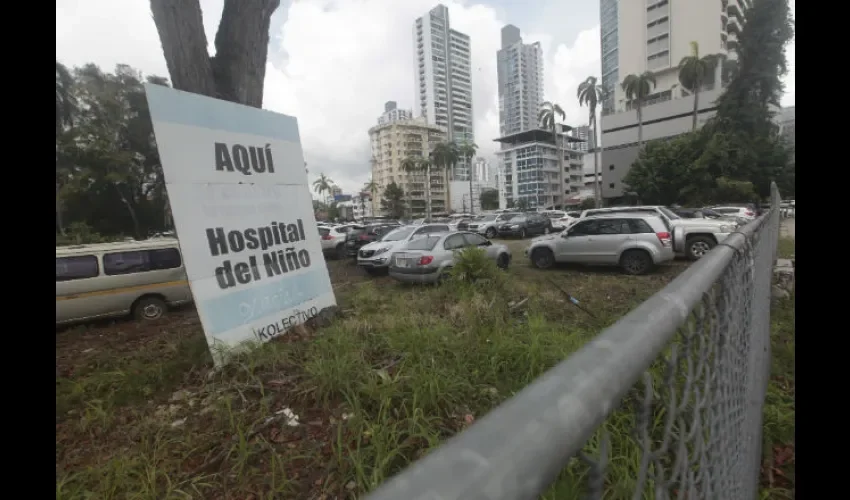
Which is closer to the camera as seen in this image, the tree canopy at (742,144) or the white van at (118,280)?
the white van at (118,280)

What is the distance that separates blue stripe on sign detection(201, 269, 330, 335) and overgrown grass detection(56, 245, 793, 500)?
0.44 m

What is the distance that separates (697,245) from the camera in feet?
34.0

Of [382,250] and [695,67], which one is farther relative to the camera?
[695,67]

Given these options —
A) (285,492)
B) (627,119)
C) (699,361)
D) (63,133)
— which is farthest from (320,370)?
(627,119)

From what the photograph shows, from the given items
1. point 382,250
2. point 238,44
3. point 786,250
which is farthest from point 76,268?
point 786,250

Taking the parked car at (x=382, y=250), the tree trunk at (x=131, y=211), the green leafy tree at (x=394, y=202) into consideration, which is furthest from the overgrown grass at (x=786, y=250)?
the green leafy tree at (x=394, y=202)

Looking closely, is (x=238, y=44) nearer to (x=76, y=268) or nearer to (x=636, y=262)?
(x=76, y=268)

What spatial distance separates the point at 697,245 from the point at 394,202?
179 feet

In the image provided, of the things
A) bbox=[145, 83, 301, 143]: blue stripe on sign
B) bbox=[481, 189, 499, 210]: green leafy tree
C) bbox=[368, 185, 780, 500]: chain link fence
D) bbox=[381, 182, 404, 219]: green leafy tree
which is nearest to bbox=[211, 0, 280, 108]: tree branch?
bbox=[145, 83, 301, 143]: blue stripe on sign

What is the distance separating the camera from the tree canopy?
27938 mm

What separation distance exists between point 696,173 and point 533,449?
34869mm

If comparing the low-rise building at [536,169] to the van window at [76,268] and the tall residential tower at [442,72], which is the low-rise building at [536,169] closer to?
the tall residential tower at [442,72]

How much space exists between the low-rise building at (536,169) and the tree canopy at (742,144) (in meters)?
43.3

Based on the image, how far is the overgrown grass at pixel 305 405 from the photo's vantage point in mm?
2490
